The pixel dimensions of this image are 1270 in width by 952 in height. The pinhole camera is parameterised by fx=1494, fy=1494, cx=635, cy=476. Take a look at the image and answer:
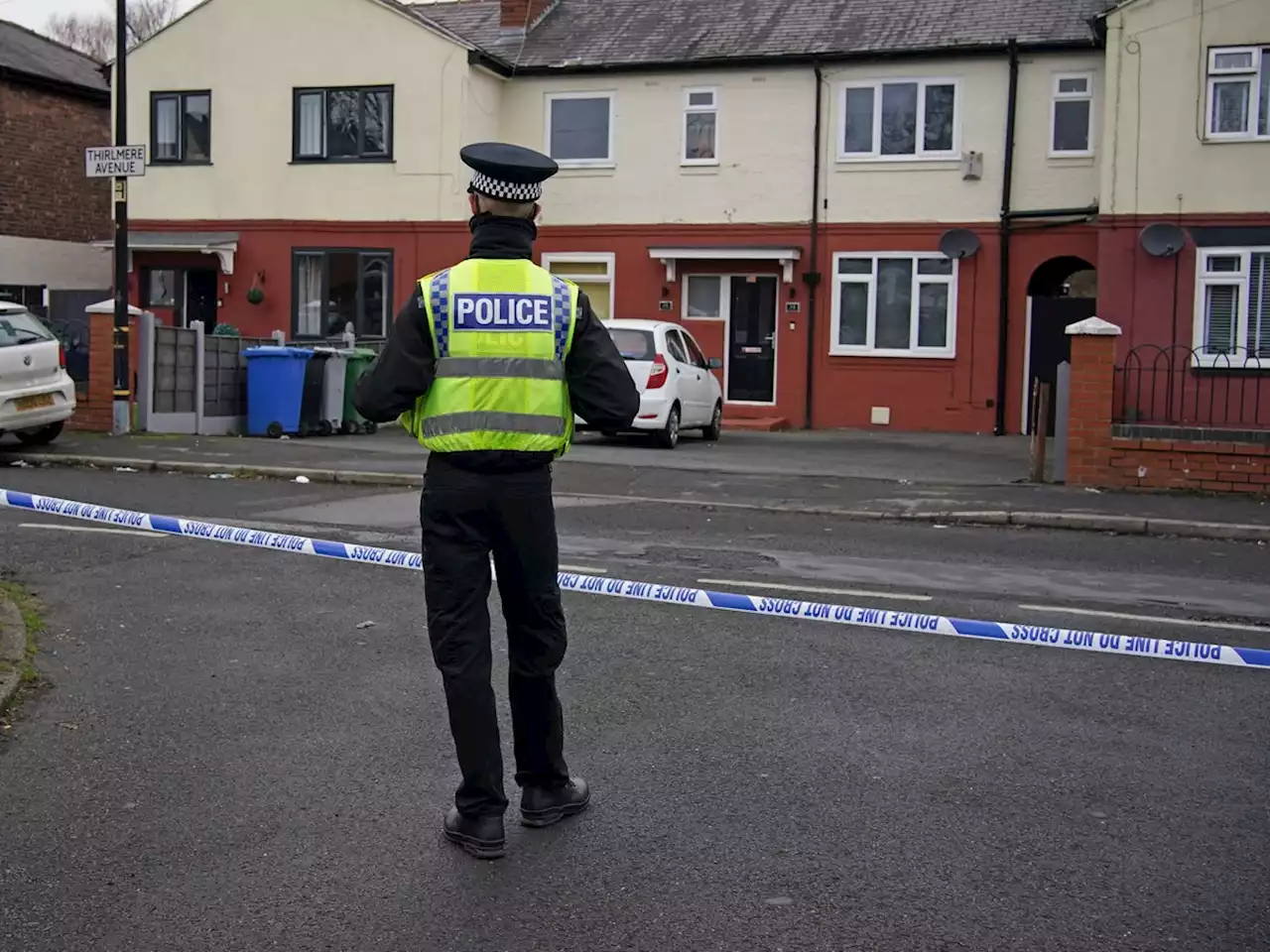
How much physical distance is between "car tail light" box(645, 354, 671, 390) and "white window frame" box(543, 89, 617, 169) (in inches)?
316

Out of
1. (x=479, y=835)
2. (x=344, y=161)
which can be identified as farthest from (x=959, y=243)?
(x=479, y=835)

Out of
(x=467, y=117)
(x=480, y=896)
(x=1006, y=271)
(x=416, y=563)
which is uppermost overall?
(x=467, y=117)

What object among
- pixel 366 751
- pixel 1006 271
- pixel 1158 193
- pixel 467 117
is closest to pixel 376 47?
pixel 467 117

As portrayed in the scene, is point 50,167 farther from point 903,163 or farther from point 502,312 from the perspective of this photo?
point 502,312

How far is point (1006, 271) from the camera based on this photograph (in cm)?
2330

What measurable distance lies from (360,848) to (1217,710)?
3722 mm

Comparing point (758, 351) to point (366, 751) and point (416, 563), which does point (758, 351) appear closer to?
point (416, 563)

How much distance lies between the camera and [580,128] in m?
25.8

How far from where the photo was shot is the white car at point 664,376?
59.8ft

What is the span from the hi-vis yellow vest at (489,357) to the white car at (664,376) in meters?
13.2

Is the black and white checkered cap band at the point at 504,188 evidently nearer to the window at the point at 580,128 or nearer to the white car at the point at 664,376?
the white car at the point at 664,376

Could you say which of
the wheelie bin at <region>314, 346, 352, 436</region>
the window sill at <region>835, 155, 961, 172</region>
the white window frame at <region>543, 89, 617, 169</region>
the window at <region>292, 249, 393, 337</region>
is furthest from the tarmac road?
the window at <region>292, 249, 393, 337</region>

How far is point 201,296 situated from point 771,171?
11148 millimetres

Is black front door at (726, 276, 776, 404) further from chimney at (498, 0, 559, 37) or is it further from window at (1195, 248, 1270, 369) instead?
window at (1195, 248, 1270, 369)
